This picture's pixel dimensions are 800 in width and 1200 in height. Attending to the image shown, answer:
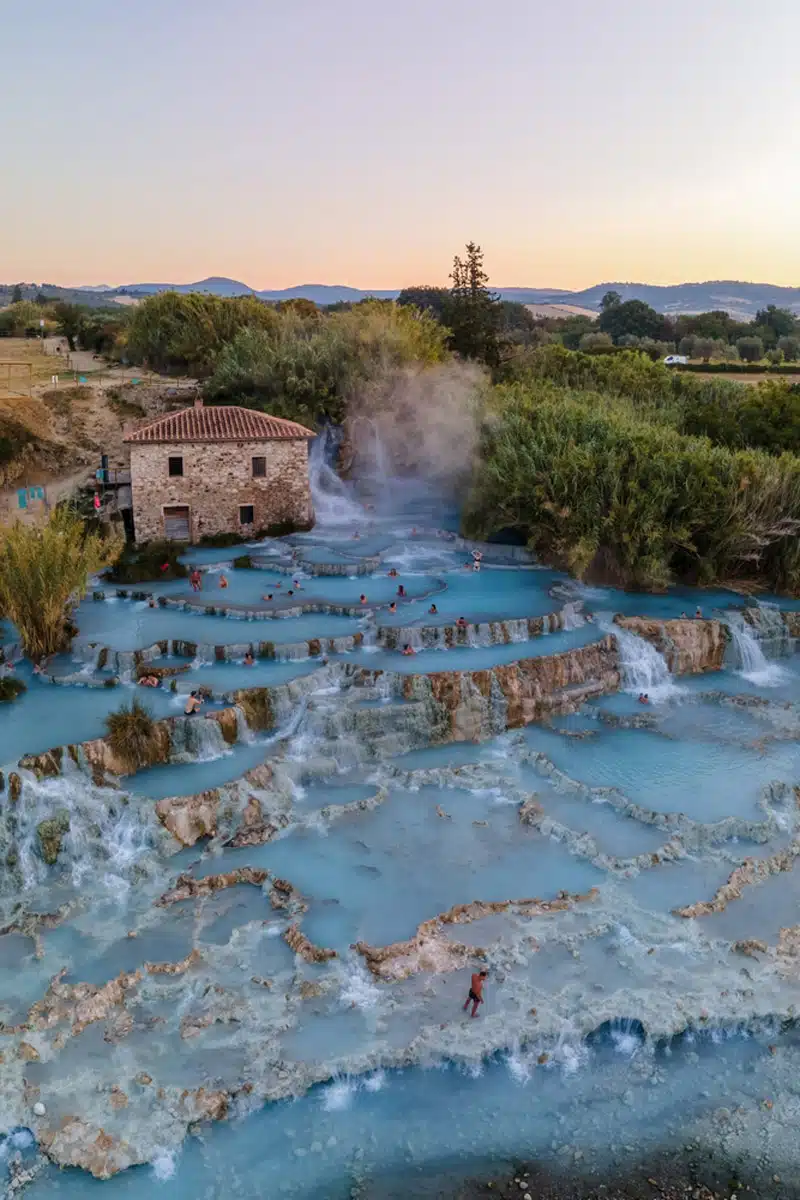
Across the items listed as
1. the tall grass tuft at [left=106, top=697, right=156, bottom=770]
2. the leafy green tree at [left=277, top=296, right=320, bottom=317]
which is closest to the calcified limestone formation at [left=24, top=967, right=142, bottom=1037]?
the tall grass tuft at [left=106, top=697, right=156, bottom=770]

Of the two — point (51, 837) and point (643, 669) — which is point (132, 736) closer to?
point (51, 837)

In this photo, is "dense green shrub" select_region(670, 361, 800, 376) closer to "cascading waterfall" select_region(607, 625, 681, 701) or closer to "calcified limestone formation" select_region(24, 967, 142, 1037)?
"cascading waterfall" select_region(607, 625, 681, 701)

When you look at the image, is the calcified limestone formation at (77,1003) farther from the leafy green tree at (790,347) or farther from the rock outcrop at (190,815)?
the leafy green tree at (790,347)

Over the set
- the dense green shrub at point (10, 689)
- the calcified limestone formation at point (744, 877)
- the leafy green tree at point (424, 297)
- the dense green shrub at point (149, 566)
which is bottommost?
the calcified limestone formation at point (744, 877)

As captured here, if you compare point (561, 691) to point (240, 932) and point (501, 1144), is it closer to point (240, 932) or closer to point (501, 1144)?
point (240, 932)

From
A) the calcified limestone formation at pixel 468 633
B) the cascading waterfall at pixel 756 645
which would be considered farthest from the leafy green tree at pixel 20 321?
the cascading waterfall at pixel 756 645

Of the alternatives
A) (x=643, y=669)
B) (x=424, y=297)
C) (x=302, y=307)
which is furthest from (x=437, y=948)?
(x=424, y=297)

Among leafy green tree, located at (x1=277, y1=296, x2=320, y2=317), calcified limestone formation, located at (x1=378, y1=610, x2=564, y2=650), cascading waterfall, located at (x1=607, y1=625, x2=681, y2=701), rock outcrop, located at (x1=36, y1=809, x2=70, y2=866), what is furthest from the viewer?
leafy green tree, located at (x1=277, y1=296, x2=320, y2=317)
